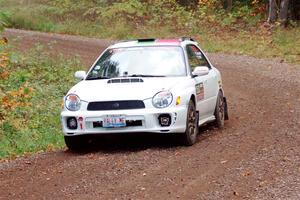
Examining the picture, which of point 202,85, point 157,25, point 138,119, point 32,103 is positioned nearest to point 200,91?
point 202,85

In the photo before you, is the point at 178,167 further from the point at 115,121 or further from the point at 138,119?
the point at 115,121

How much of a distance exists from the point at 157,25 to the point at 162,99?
25029 millimetres

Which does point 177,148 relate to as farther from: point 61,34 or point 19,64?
point 61,34

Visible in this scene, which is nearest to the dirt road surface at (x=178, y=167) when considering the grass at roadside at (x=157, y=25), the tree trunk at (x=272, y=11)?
the grass at roadside at (x=157, y=25)

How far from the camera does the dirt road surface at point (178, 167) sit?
7.52 metres

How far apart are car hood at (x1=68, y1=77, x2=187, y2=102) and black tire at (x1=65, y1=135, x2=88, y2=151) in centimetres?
69

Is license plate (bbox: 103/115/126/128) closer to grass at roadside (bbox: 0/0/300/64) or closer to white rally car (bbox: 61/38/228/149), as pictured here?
white rally car (bbox: 61/38/228/149)

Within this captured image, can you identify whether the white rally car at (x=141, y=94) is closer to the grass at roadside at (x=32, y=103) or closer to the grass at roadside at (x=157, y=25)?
the grass at roadside at (x=32, y=103)

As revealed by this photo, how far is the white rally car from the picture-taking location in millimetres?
9906

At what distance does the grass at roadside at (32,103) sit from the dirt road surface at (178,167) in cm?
154

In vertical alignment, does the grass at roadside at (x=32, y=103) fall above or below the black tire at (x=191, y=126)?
below

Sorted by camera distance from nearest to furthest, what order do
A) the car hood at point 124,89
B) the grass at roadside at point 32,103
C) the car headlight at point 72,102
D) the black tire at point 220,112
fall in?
the car hood at point 124,89 < the car headlight at point 72,102 < the grass at roadside at point 32,103 < the black tire at point 220,112

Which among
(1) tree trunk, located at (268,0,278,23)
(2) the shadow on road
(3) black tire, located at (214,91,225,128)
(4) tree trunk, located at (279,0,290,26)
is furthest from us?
(1) tree trunk, located at (268,0,278,23)

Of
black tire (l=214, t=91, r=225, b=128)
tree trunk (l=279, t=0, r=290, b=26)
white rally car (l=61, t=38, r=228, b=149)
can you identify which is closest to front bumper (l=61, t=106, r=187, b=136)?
white rally car (l=61, t=38, r=228, b=149)
